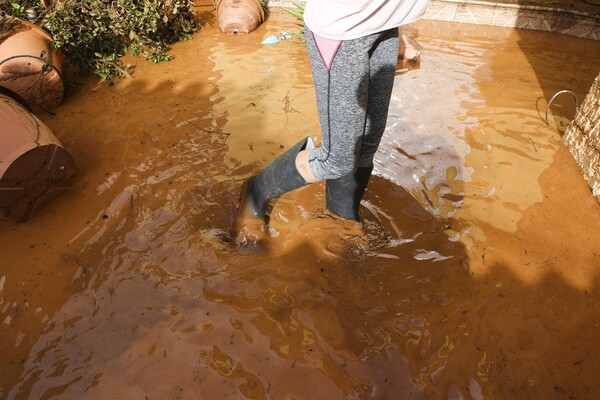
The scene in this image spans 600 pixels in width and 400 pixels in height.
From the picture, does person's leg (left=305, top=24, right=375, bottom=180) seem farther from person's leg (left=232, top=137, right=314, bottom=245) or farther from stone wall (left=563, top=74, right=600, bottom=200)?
stone wall (left=563, top=74, right=600, bottom=200)

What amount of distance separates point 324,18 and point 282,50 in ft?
10.7

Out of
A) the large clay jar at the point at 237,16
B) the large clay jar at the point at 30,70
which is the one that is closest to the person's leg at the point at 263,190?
the large clay jar at the point at 30,70

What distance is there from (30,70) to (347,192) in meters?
2.93

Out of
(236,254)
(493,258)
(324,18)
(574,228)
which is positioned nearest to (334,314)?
(236,254)

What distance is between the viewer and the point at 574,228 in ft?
7.58

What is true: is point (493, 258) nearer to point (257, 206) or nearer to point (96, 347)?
point (257, 206)

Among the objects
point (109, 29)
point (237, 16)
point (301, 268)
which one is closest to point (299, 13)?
point (237, 16)

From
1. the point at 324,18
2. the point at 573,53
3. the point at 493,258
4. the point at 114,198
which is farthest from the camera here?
the point at 573,53

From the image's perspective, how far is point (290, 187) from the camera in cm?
200

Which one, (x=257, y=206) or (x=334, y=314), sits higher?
(x=257, y=206)

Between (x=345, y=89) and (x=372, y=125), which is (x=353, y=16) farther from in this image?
(x=372, y=125)

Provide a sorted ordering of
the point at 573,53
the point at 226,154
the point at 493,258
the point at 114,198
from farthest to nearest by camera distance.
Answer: the point at 573,53 < the point at 226,154 < the point at 114,198 < the point at 493,258

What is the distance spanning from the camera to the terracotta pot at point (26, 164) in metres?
2.20

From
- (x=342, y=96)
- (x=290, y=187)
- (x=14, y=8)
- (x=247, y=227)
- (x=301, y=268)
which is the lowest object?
(x=301, y=268)
